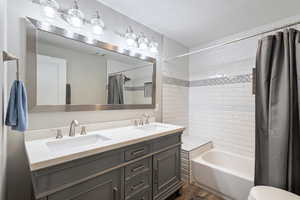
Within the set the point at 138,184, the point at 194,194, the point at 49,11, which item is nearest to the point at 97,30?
the point at 49,11

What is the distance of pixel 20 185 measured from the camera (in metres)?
1.15

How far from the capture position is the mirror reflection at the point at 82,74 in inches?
50.5

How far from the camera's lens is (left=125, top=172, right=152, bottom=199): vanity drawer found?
47.0 inches

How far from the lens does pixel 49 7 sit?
125 centimetres

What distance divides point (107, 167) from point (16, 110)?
733 mm

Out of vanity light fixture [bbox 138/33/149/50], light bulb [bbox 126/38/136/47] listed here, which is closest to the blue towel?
light bulb [bbox 126/38/136/47]

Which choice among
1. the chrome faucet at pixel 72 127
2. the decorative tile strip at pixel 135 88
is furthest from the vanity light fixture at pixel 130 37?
the chrome faucet at pixel 72 127

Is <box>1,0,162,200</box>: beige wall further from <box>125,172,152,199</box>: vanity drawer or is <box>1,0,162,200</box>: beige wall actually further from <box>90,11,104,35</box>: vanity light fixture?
<box>125,172,152,199</box>: vanity drawer

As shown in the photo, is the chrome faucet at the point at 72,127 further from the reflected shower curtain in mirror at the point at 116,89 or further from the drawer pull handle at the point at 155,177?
the drawer pull handle at the point at 155,177

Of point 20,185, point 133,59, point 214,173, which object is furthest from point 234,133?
point 20,185

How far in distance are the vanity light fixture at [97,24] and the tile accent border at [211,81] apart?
4.19ft

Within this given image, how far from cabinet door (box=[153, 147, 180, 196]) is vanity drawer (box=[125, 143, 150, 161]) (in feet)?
0.54

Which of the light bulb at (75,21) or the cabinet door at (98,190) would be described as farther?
the light bulb at (75,21)

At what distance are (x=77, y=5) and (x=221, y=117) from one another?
2.68 metres
